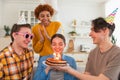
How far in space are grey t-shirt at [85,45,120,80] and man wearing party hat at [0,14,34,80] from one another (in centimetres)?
66

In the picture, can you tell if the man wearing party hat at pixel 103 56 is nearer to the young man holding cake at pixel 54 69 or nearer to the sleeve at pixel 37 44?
the young man holding cake at pixel 54 69

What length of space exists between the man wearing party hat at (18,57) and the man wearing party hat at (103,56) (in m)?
0.34

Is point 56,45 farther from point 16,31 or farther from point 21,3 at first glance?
point 21,3

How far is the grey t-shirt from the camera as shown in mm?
1685

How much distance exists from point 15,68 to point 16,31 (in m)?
0.35

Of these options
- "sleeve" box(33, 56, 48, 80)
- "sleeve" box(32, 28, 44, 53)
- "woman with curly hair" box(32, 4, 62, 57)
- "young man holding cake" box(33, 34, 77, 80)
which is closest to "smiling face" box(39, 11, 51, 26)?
"woman with curly hair" box(32, 4, 62, 57)

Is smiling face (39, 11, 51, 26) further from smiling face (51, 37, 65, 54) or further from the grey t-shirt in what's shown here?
the grey t-shirt

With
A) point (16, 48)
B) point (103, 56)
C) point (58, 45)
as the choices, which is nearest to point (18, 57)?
point (16, 48)

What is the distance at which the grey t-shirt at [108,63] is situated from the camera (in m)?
1.68

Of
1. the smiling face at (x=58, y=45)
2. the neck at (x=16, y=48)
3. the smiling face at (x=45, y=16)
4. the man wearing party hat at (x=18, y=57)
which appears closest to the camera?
the man wearing party hat at (x=18, y=57)

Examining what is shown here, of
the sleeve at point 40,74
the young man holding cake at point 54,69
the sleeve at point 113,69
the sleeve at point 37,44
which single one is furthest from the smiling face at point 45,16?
the sleeve at point 113,69

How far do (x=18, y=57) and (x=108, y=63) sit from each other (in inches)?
33.0

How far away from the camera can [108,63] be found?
1729 mm

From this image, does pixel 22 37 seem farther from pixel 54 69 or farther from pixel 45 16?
pixel 45 16
